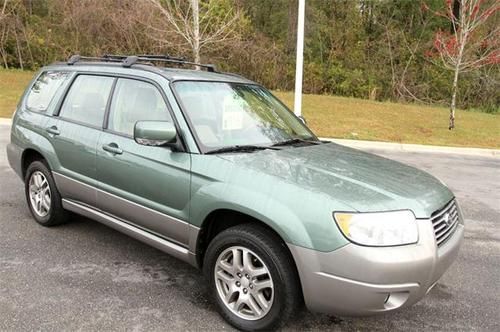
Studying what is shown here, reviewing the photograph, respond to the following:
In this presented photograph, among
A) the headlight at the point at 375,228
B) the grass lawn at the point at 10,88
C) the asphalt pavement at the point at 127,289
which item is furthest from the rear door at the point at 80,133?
the grass lawn at the point at 10,88

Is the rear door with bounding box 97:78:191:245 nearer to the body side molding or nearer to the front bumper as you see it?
the body side molding

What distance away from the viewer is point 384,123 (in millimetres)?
15320

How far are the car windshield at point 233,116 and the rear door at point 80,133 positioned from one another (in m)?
0.90

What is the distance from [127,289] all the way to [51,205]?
159cm

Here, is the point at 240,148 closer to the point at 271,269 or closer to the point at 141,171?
the point at 141,171

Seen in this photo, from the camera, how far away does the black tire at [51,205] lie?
4.64 metres

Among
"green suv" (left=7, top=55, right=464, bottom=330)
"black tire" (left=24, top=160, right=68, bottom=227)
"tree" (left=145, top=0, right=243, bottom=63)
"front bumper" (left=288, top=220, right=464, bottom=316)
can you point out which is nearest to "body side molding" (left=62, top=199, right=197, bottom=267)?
"green suv" (left=7, top=55, right=464, bottom=330)

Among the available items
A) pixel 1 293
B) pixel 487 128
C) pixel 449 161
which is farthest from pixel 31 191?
pixel 487 128

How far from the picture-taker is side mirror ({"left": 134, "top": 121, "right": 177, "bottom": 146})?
3.30 m

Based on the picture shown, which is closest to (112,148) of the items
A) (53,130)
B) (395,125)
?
(53,130)

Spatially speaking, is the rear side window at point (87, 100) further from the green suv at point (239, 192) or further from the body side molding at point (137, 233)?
the body side molding at point (137, 233)

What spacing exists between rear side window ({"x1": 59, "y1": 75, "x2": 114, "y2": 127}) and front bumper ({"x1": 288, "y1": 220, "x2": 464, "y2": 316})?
233 centimetres

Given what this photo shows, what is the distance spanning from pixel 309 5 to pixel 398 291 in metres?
28.1

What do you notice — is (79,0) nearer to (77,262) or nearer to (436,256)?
(77,262)
